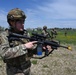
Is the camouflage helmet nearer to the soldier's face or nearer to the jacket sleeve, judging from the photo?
the soldier's face

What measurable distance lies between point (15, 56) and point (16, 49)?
0.12 meters

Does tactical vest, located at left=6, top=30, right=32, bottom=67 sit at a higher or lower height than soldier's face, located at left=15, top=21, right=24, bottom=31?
lower

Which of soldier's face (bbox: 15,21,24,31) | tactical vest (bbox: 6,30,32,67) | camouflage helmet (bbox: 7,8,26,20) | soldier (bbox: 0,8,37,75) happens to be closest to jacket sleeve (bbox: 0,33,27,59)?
soldier (bbox: 0,8,37,75)

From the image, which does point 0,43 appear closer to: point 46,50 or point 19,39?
point 19,39

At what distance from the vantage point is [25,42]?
5008mm

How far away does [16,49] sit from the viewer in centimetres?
459

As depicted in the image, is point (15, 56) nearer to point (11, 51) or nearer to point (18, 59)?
point (11, 51)

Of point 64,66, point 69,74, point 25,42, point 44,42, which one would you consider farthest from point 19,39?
point 64,66

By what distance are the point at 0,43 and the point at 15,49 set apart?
13.2 inches

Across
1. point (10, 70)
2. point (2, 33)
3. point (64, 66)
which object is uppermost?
point (2, 33)

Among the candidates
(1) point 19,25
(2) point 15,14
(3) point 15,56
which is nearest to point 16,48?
(3) point 15,56

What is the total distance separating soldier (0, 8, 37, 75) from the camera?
4.60 m

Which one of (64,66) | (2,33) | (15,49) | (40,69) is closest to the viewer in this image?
(15,49)

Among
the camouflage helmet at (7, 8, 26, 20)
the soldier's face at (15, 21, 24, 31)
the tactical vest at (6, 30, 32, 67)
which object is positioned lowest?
the tactical vest at (6, 30, 32, 67)
